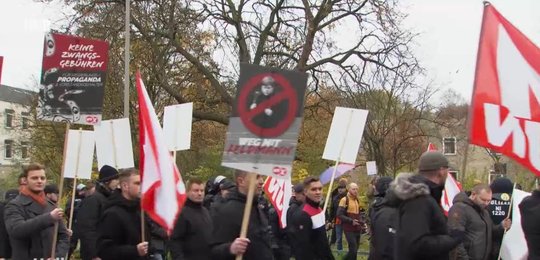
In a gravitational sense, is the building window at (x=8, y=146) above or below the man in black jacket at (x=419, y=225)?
above

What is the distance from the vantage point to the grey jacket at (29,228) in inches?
280

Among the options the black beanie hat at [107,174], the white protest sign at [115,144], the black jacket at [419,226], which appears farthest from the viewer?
the white protest sign at [115,144]

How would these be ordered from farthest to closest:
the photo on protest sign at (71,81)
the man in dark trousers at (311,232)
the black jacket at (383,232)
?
the man in dark trousers at (311,232)
the photo on protest sign at (71,81)
the black jacket at (383,232)

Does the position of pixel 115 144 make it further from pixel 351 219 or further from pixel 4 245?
pixel 351 219

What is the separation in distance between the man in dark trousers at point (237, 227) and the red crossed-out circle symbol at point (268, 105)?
39.6 inches

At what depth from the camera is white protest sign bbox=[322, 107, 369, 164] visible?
1050cm

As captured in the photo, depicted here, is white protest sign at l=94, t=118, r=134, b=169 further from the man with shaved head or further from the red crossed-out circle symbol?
the man with shaved head

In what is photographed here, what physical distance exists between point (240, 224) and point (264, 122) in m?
1.18

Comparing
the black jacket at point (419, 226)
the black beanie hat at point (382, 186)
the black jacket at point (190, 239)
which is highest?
the black beanie hat at point (382, 186)

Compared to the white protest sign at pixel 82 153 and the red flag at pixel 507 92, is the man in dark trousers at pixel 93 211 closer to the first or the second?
the white protest sign at pixel 82 153

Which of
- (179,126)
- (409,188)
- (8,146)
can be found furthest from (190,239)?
(8,146)

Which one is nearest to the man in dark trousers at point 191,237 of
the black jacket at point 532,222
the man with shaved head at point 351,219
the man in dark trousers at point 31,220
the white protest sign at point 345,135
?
the man in dark trousers at point 31,220

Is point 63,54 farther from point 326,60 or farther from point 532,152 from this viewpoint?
point 326,60

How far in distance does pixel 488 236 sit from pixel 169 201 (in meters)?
4.02
